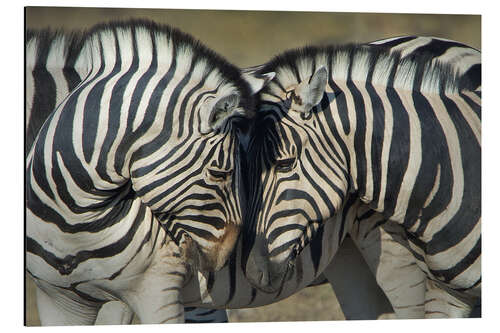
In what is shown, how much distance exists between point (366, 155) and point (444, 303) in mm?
1131

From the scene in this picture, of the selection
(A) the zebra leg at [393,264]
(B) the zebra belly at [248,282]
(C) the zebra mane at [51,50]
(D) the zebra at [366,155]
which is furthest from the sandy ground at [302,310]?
(C) the zebra mane at [51,50]

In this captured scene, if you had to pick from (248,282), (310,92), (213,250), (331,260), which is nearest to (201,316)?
(248,282)

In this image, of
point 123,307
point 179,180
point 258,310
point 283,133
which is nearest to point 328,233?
point 283,133

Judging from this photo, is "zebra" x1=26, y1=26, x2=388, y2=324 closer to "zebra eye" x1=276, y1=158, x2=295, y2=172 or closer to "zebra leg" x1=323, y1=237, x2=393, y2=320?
"zebra eye" x1=276, y1=158, x2=295, y2=172

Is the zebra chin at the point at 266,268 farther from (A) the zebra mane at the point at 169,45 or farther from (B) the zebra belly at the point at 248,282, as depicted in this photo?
(A) the zebra mane at the point at 169,45

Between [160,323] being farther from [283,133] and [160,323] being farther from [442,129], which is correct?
[442,129]

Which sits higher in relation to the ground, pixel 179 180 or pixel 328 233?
pixel 179 180

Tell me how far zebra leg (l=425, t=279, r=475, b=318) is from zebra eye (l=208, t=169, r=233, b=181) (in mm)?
1542

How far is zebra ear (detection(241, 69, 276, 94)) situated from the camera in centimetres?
424

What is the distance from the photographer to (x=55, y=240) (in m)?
4.17

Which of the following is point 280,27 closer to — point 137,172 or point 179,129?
point 179,129

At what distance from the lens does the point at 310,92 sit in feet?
13.6

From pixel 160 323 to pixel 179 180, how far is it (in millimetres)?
846

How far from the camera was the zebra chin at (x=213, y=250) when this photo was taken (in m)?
4.08
